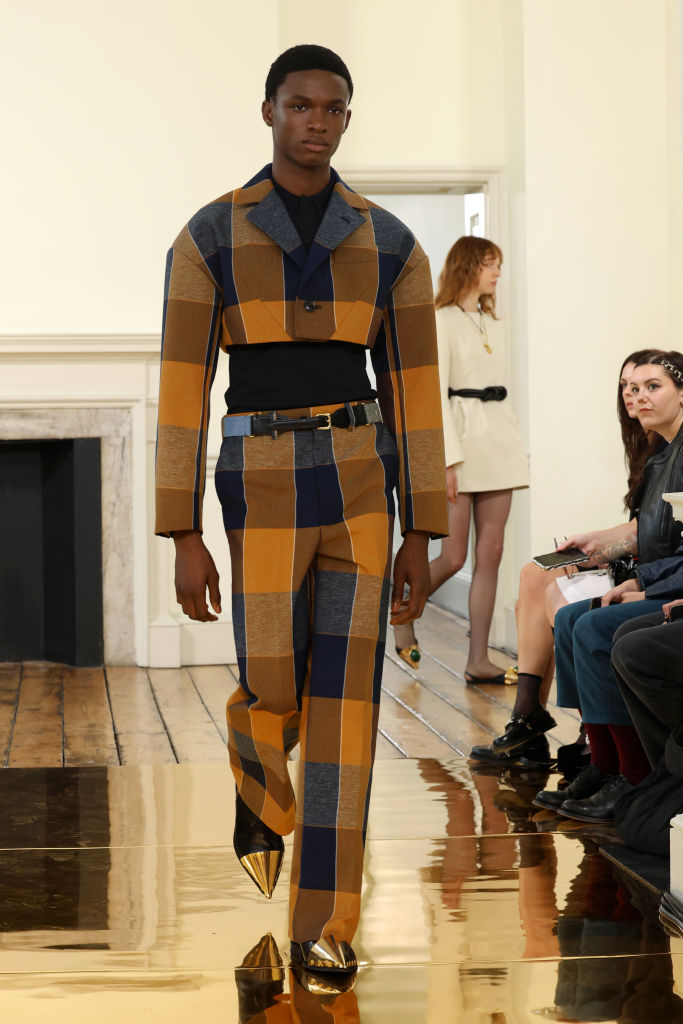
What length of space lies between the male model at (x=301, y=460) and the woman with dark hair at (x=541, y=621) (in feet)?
4.56

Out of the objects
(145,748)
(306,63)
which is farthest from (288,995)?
(145,748)

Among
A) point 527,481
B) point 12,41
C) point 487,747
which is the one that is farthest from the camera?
point 12,41

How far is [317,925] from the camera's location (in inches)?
79.4

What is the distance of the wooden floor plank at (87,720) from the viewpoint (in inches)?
144

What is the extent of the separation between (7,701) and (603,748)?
7.70 ft

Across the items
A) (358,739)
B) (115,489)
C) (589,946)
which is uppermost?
(115,489)

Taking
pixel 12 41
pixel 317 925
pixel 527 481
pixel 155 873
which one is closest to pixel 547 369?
pixel 527 481

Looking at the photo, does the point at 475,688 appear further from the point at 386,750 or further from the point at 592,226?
Result: the point at 592,226

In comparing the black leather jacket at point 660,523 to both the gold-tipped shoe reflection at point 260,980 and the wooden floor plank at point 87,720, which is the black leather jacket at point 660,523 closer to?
the gold-tipped shoe reflection at point 260,980

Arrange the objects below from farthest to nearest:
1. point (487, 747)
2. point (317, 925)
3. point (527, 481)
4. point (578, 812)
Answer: point (527, 481) < point (487, 747) < point (578, 812) < point (317, 925)

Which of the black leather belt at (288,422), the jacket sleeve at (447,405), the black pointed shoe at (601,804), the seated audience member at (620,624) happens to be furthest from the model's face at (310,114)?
the jacket sleeve at (447,405)

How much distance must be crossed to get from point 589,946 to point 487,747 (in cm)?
132

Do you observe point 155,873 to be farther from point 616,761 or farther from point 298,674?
point 616,761

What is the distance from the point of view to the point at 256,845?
2.19 m
